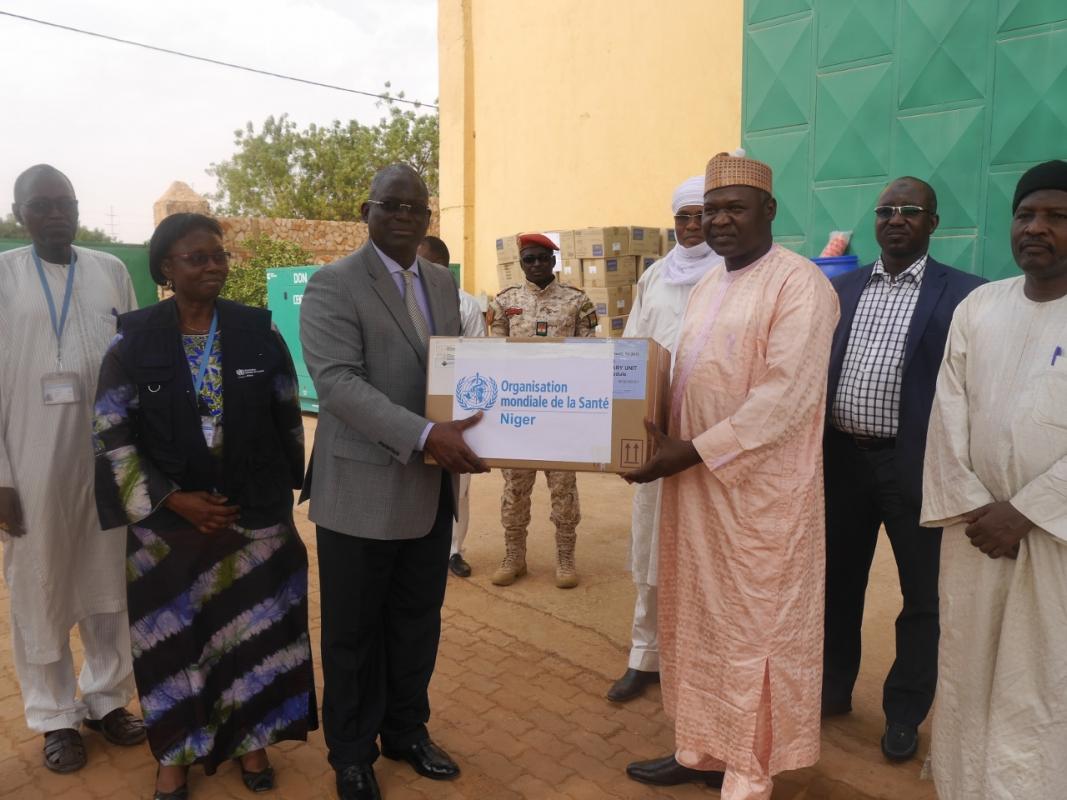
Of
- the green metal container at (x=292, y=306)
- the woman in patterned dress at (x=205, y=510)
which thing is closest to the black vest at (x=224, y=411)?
the woman in patterned dress at (x=205, y=510)

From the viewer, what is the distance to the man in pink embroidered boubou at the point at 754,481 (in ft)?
8.23

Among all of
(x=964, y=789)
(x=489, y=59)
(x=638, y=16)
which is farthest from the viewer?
(x=489, y=59)

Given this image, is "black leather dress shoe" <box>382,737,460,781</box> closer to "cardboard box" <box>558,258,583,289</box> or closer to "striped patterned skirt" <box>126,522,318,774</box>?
"striped patterned skirt" <box>126,522,318,774</box>

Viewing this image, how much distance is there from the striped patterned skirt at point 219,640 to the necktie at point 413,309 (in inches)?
34.5

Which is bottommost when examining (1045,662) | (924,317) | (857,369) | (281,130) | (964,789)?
(964,789)

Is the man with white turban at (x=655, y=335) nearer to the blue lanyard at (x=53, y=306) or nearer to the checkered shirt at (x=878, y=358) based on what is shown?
the checkered shirt at (x=878, y=358)

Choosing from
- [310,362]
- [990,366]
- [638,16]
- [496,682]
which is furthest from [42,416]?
[638,16]

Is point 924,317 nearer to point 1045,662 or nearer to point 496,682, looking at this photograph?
point 1045,662

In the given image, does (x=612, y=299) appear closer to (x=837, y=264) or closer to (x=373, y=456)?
(x=837, y=264)

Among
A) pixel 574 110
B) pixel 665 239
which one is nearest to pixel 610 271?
pixel 665 239

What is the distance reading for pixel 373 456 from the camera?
274 centimetres

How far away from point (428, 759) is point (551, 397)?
1486 millimetres

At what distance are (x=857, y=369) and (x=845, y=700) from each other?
1403mm

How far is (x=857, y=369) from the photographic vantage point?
3.18m
